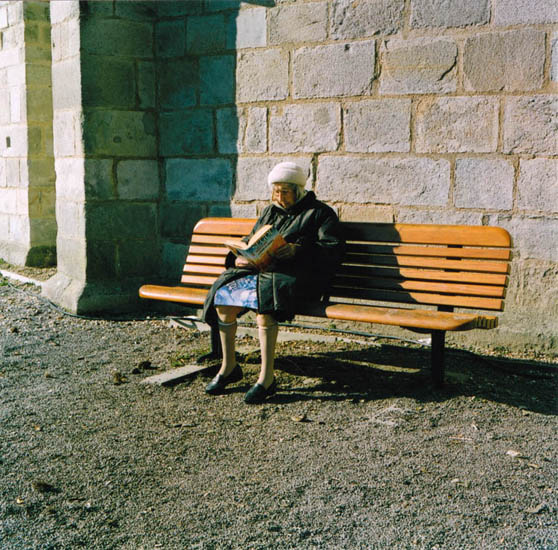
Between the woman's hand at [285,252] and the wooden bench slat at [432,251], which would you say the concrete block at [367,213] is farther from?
the woman's hand at [285,252]

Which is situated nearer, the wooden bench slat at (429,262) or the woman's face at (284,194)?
the wooden bench slat at (429,262)

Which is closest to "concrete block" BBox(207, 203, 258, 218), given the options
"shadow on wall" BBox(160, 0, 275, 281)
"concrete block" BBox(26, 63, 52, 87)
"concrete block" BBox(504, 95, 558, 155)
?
"shadow on wall" BBox(160, 0, 275, 281)

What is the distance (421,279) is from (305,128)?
169cm

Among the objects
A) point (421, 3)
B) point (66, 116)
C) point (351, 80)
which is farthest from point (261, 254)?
point (66, 116)

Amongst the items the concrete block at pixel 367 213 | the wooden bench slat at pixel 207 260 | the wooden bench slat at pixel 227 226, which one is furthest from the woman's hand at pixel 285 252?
the concrete block at pixel 367 213

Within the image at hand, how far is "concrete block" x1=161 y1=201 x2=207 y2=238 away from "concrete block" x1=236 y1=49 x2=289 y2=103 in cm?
96

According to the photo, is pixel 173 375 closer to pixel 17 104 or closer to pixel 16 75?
pixel 17 104

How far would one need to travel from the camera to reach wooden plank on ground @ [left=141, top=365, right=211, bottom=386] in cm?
434

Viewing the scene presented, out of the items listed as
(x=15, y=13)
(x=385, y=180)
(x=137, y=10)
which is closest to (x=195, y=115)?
(x=137, y=10)

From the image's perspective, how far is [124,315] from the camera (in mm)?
6137

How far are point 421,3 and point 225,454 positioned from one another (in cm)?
324

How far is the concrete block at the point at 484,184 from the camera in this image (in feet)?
15.6

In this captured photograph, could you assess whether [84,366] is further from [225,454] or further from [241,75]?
[241,75]

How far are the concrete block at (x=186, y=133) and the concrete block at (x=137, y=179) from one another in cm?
18
